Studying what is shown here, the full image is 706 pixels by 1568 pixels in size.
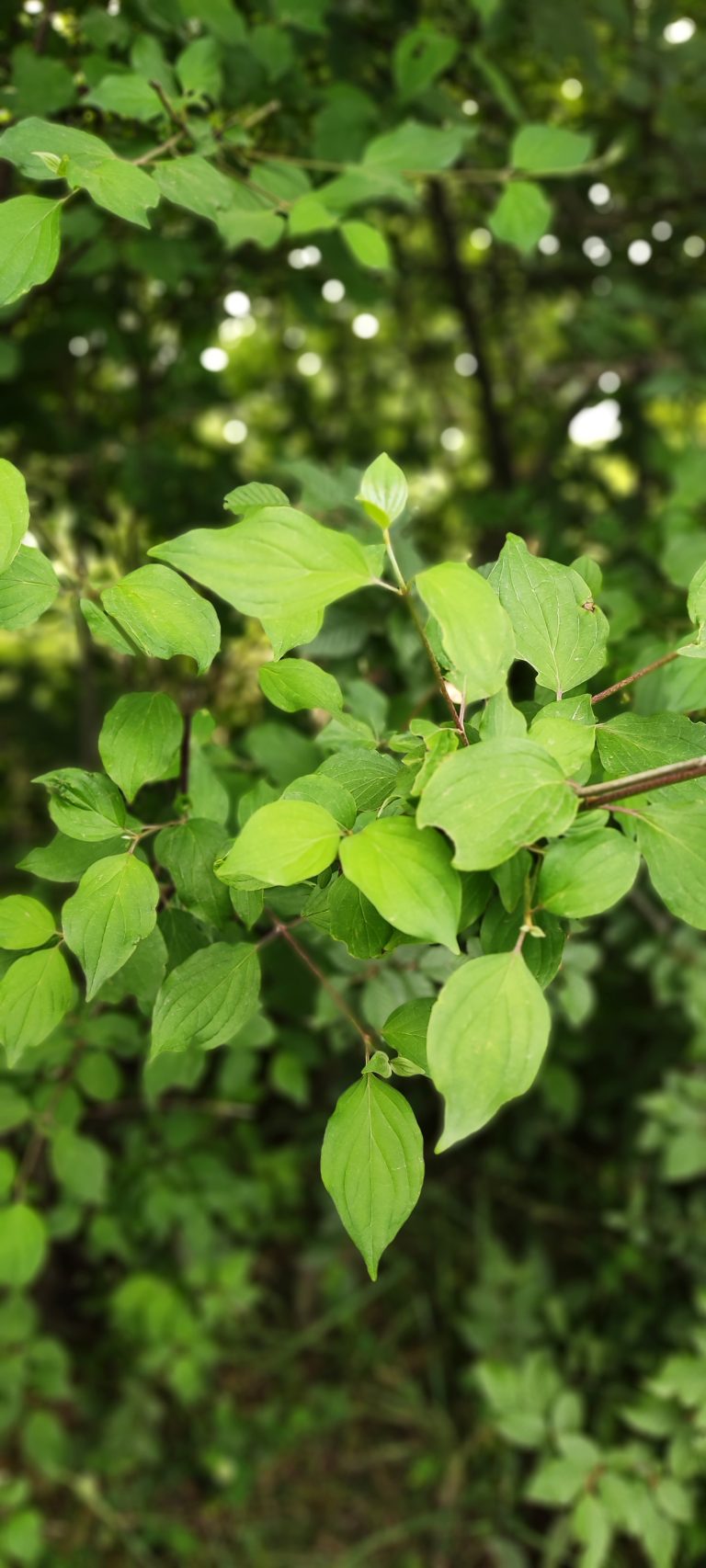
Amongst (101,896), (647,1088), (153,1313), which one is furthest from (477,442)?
(101,896)

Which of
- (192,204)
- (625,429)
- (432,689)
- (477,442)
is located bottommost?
(477,442)

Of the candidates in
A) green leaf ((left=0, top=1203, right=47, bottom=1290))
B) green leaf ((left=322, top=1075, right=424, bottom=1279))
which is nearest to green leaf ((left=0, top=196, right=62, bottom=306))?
green leaf ((left=322, top=1075, right=424, bottom=1279))

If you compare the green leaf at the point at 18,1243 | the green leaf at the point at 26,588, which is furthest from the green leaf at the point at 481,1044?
the green leaf at the point at 18,1243

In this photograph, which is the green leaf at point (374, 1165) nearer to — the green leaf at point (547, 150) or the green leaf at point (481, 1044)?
the green leaf at point (481, 1044)

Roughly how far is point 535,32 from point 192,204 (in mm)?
1059

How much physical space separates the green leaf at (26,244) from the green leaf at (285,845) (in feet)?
1.38

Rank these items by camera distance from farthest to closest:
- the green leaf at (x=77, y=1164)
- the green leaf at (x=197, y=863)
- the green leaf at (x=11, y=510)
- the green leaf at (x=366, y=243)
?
the green leaf at (x=77, y=1164) < the green leaf at (x=366, y=243) < the green leaf at (x=197, y=863) < the green leaf at (x=11, y=510)

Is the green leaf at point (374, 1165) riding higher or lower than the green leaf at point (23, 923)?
lower

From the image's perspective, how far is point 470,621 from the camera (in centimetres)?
58

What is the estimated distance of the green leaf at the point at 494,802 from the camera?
21.7 inches

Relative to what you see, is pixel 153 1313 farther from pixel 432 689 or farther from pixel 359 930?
pixel 359 930

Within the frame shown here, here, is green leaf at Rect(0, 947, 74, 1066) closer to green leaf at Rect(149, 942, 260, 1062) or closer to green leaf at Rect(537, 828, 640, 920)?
green leaf at Rect(149, 942, 260, 1062)

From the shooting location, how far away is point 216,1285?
1.95 meters

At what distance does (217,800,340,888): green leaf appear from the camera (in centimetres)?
58
